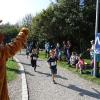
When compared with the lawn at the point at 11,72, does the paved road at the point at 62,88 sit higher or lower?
lower

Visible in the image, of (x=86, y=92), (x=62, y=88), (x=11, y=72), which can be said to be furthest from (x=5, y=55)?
(x=11, y=72)

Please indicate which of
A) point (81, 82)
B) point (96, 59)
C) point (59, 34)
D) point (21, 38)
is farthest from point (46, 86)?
point (59, 34)

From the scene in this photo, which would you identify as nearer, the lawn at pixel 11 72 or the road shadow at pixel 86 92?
the road shadow at pixel 86 92

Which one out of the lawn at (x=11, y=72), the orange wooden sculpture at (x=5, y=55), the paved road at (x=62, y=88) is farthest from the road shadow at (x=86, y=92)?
the orange wooden sculpture at (x=5, y=55)

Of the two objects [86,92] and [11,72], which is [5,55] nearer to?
[86,92]

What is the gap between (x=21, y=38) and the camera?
15.7ft

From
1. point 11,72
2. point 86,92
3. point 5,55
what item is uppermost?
point 5,55

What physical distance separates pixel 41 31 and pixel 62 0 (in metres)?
6.85

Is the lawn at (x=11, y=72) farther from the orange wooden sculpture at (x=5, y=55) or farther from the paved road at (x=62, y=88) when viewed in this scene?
the orange wooden sculpture at (x=5, y=55)

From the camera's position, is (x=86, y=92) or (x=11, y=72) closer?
(x=86, y=92)

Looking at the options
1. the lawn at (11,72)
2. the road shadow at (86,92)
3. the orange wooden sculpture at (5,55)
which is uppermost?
the orange wooden sculpture at (5,55)

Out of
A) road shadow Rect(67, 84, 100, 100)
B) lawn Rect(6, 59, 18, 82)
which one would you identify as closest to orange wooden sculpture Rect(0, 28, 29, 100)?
road shadow Rect(67, 84, 100, 100)

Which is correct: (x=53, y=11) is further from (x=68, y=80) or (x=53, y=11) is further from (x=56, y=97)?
(x=56, y=97)

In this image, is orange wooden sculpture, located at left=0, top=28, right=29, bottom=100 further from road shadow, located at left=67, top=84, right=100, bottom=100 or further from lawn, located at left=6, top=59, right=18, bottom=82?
lawn, located at left=6, top=59, right=18, bottom=82
